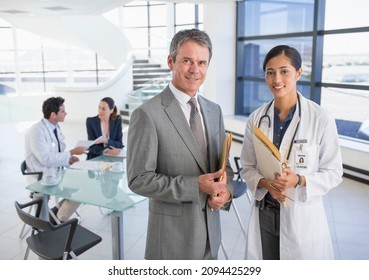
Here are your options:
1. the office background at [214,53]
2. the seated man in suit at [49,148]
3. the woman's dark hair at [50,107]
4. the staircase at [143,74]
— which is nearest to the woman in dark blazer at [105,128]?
the seated man in suit at [49,148]

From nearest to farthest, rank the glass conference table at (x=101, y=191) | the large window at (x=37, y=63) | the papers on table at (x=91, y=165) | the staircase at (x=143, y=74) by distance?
1. the glass conference table at (x=101, y=191)
2. the papers on table at (x=91, y=165)
3. the staircase at (x=143, y=74)
4. the large window at (x=37, y=63)

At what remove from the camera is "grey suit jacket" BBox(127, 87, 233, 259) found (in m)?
1.43

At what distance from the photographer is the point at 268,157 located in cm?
158

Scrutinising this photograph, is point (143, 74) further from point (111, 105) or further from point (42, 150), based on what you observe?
point (42, 150)

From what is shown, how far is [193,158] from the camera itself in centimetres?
151

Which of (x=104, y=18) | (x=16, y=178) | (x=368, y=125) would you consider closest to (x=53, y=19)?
(x=104, y=18)

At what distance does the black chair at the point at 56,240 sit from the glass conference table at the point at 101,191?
16 cm

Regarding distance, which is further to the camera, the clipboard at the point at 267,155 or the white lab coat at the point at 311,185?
the white lab coat at the point at 311,185

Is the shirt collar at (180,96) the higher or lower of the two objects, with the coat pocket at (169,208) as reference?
higher

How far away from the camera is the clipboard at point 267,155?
153 cm

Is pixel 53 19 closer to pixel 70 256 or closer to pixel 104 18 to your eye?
pixel 104 18

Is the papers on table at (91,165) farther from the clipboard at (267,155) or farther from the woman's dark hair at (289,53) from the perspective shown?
the woman's dark hair at (289,53)

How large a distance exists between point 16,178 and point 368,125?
19.0 feet

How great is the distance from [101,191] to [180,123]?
1503mm
